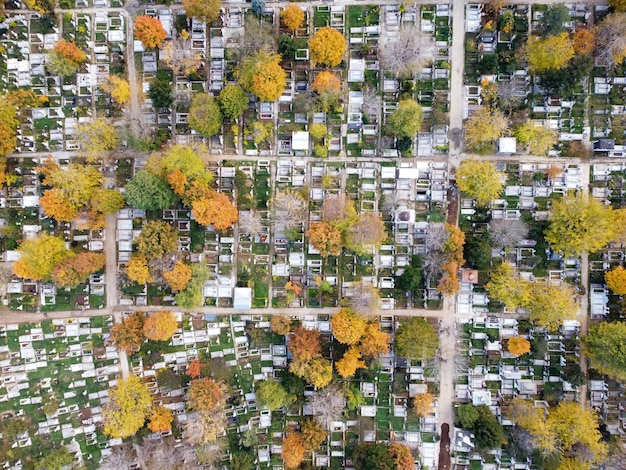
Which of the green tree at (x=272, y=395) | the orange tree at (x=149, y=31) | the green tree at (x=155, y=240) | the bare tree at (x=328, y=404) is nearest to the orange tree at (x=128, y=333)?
the green tree at (x=155, y=240)

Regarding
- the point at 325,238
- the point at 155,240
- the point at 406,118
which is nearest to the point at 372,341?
the point at 325,238

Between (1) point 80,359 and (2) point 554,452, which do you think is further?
(1) point 80,359

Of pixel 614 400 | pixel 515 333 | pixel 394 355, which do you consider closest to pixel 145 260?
pixel 394 355

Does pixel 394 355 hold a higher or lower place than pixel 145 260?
lower

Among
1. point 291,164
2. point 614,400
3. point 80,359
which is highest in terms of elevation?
point 291,164

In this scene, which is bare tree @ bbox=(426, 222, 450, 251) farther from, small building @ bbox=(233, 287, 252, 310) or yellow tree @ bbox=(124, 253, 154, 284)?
yellow tree @ bbox=(124, 253, 154, 284)

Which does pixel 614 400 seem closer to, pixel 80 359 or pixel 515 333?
pixel 515 333
